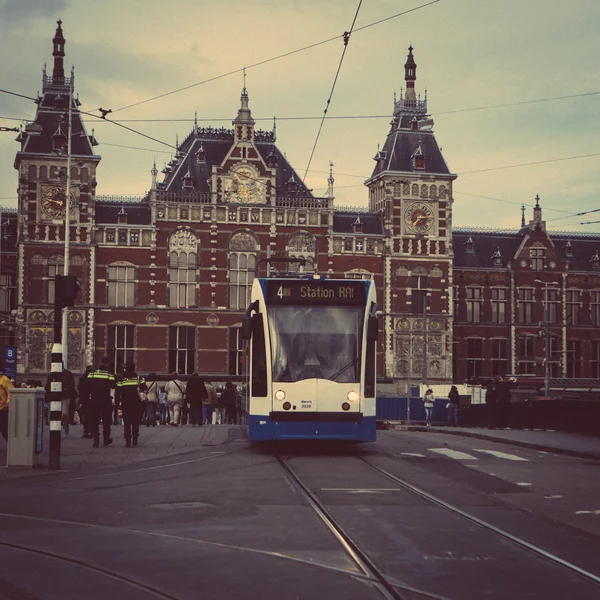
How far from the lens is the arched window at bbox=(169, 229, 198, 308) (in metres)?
53.8

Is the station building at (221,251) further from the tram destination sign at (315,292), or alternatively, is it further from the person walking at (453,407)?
the tram destination sign at (315,292)

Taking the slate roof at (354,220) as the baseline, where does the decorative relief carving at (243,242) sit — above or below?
below

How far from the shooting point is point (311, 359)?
16.4 metres

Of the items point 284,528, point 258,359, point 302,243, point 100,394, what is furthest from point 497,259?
point 284,528

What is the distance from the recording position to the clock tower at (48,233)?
51562 mm

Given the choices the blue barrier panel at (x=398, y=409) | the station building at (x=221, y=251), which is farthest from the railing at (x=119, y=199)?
the blue barrier panel at (x=398, y=409)

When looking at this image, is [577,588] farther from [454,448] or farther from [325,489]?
[454,448]

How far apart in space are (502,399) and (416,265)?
92.6ft

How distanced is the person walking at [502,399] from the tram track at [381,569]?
16.1 m

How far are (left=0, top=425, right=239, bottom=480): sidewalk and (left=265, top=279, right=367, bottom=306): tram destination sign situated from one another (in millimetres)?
3020

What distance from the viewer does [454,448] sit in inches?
778

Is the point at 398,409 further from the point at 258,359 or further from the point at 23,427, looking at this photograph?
the point at 23,427

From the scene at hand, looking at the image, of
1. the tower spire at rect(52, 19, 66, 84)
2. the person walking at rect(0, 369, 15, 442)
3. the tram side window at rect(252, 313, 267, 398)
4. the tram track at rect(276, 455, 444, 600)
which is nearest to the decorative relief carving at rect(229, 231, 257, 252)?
the tower spire at rect(52, 19, 66, 84)

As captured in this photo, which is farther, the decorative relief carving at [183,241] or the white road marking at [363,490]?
the decorative relief carving at [183,241]
